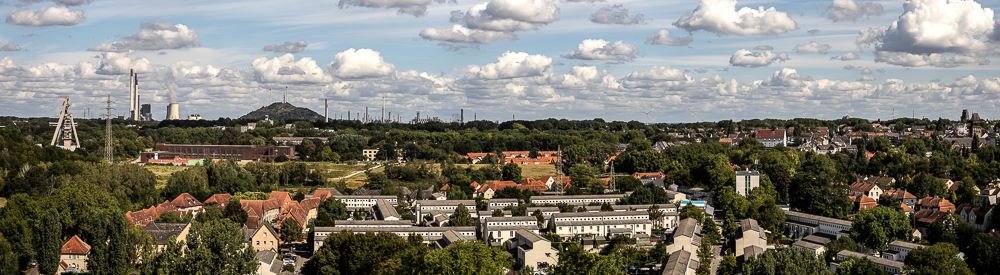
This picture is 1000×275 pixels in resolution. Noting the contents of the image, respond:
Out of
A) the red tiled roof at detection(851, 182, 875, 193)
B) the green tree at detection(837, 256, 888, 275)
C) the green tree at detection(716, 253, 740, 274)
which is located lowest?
the green tree at detection(716, 253, 740, 274)

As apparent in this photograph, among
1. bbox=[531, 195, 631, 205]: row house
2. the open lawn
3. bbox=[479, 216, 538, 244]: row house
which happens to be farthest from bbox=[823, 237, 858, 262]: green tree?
the open lawn

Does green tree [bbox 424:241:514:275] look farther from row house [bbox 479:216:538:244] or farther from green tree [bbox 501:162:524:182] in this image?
green tree [bbox 501:162:524:182]

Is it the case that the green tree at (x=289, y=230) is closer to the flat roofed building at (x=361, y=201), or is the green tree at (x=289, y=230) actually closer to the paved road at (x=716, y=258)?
the flat roofed building at (x=361, y=201)

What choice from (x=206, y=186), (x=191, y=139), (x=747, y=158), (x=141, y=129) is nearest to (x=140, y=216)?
(x=206, y=186)

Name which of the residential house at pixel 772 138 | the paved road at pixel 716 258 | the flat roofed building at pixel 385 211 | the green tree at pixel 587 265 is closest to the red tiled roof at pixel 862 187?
the paved road at pixel 716 258

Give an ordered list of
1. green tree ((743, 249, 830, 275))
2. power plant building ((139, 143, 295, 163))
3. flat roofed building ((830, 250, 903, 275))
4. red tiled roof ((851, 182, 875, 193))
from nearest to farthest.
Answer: green tree ((743, 249, 830, 275)) → flat roofed building ((830, 250, 903, 275)) → red tiled roof ((851, 182, 875, 193)) → power plant building ((139, 143, 295, 163))

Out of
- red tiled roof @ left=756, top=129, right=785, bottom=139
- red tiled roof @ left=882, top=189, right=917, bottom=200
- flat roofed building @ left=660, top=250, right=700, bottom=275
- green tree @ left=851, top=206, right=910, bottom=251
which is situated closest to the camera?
flat roofed building @ left=660, top=250, right=700, bottom=275

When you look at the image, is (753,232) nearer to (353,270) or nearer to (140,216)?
(353,270)
